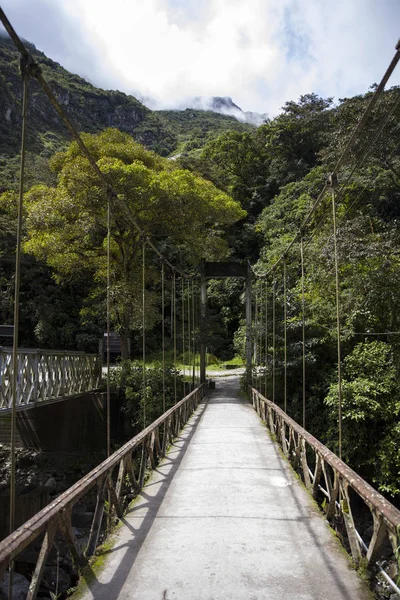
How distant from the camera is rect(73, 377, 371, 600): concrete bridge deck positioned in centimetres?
223

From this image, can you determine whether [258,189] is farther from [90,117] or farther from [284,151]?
[90,117]

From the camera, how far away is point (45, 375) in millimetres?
7984

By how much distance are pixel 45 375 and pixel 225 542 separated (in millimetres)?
5776

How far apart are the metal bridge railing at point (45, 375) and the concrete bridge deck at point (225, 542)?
8.57 feet

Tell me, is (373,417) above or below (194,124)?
below

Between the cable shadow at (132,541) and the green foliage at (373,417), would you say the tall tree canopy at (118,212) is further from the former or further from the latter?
the cable shadow at (132,541)

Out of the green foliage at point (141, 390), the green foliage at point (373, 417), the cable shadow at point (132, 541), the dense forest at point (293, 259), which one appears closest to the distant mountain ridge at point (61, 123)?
the dense forest at point (293, 259)

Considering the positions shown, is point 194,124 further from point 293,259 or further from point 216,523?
point 216,523

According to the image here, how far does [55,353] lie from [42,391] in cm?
82

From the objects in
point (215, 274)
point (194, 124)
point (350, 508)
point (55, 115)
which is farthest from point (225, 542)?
point (194, 124)

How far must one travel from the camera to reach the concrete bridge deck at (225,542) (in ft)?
7.32

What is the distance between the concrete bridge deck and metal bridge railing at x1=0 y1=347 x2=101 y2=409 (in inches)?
103

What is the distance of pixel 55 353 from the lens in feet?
28.0

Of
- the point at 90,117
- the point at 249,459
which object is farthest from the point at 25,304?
the point at 90,117
